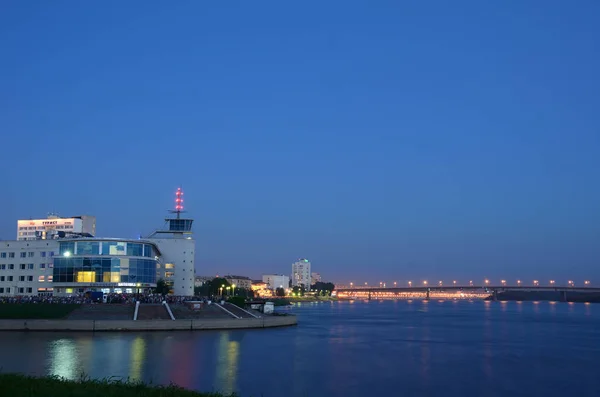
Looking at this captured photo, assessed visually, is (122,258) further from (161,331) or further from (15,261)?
(161,331)

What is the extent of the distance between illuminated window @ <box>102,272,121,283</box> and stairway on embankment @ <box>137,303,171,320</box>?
63.0 feet

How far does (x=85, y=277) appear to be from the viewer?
96.8 m

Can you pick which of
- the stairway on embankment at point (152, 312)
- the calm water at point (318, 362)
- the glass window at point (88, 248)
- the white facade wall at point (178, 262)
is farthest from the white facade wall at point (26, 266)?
the calm water at point (318, 362)

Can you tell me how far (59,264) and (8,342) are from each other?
38724mm

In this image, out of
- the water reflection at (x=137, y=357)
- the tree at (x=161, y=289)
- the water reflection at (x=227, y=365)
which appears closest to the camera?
the water reflection at (x=227, y=365)

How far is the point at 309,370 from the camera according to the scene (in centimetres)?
4934

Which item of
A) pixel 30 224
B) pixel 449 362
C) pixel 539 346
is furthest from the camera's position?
pixel 30 224

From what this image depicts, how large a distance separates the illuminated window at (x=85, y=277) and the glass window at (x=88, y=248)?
10.7 feet

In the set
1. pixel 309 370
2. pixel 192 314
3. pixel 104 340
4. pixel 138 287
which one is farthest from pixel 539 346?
pixel 138 287

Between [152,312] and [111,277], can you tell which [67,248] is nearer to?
[111,277]

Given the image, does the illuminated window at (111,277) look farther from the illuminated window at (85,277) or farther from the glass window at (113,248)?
the glass window at (113,248)

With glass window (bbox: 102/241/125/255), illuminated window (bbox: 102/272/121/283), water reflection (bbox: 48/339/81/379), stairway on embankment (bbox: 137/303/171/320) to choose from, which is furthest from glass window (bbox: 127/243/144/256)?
water reflection (bbox: 48/339/81/379)

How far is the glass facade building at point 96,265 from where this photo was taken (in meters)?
96.8

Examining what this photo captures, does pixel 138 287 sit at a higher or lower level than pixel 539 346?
→ higher
